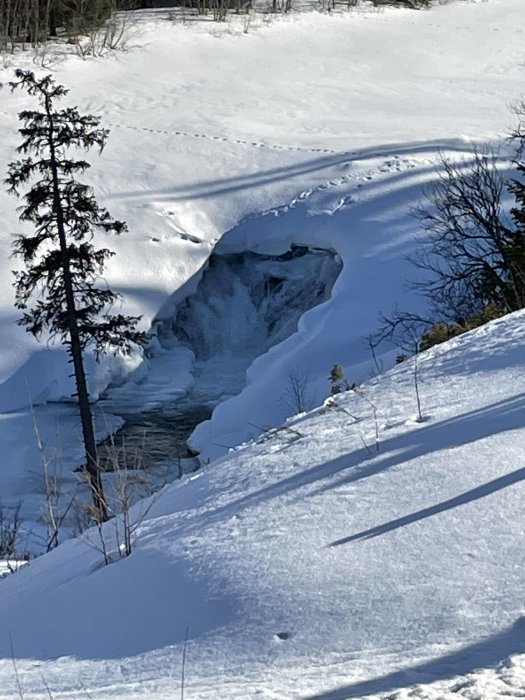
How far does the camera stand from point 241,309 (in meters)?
26.0

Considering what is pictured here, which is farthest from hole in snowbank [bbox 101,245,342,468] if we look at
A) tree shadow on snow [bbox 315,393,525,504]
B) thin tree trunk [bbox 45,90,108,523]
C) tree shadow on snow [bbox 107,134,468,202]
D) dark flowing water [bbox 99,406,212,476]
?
tree shadow on snow [bbox 315,393,525,504]

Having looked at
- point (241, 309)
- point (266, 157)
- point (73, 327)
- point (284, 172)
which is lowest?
point (241, 309)

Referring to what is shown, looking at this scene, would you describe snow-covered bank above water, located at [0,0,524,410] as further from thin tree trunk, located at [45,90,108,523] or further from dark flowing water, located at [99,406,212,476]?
thin tree trunk, located at [45,90,108,523]

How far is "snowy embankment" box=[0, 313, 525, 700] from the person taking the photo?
430 cm

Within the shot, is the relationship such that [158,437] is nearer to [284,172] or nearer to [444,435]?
[284,172]

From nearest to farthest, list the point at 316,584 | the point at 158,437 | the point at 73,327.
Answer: the point at 316,584
the point at 73,327
the point at 158,437

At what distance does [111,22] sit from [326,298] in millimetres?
14972

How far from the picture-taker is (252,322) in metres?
25.6

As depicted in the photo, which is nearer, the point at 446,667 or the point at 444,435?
the point at 446,667

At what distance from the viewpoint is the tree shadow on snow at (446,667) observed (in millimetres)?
4020

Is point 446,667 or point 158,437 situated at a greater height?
point 446,667

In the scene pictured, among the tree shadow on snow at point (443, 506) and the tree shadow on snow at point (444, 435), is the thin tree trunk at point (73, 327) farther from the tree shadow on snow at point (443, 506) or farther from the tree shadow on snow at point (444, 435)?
the tree shadow on snow at point (443, 506)

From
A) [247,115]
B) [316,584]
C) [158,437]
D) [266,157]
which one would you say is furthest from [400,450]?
[247,115]

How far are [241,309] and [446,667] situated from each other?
21.9 meters
